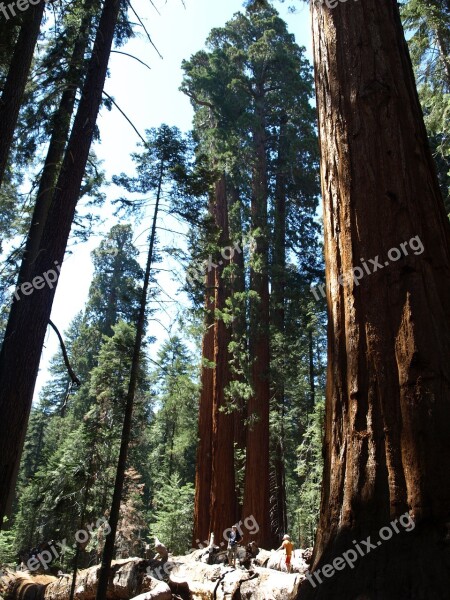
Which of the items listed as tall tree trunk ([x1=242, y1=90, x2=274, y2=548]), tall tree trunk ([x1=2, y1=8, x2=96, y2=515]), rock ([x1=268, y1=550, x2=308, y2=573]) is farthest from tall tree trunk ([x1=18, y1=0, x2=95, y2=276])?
rock ([x1=268, y1=550, x2=308, y2=573])

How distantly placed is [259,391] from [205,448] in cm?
402

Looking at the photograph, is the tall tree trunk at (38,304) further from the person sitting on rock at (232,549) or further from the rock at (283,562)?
the person sitting on rock at (232,549)

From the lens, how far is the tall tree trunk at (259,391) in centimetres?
1452

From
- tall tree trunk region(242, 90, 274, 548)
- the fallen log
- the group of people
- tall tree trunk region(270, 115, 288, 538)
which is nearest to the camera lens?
the group of people

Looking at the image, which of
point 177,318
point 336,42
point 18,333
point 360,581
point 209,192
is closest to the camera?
point 360,581

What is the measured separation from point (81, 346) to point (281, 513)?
26.5 metres

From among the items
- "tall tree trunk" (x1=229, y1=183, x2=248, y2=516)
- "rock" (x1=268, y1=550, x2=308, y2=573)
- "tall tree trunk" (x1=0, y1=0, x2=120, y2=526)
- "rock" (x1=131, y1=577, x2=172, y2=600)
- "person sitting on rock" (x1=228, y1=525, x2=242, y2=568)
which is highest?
"tall tree trunk" (x1=229, y1=183, x2=248, y2=516)

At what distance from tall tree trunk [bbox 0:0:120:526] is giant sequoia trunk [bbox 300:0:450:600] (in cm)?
470

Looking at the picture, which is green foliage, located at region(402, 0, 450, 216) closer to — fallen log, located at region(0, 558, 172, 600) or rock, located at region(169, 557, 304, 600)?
rock, located at region(169, 557, 304, 600)

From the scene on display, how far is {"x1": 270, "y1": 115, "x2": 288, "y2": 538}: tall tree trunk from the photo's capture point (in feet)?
Answer: 53.3

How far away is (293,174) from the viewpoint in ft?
62.5

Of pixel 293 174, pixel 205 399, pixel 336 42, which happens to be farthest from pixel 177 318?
pixel 336 42

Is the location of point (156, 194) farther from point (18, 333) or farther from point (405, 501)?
point (405, 501)

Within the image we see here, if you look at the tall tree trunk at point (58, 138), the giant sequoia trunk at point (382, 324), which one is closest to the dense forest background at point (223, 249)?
the tall tree trunk at point (58, 138)
